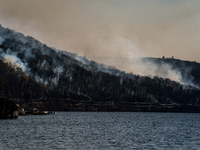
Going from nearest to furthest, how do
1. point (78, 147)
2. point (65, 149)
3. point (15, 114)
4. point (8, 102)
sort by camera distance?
point (65, 149), point (78, 147), point (8, 102), point (15, 114)

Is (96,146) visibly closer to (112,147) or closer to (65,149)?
(112,147)

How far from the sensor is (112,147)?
61062 millimetres

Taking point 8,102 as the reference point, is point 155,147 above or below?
below

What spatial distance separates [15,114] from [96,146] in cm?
10578

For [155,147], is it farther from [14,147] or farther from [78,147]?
[14,147]

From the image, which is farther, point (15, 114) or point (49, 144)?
point (15, 114)

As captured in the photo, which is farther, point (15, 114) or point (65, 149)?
point (15, 114)

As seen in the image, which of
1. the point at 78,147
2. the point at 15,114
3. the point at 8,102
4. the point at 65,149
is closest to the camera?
the point at 65,149

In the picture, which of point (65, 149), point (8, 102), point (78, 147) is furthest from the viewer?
point (8, 102)

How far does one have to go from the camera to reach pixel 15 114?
156500 millimetres

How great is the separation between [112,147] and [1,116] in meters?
104

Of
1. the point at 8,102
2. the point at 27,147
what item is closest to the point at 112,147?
the point at 27,147

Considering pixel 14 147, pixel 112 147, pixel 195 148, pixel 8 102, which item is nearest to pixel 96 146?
pixel 112 147

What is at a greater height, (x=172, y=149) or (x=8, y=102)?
(x=8, y=102)
